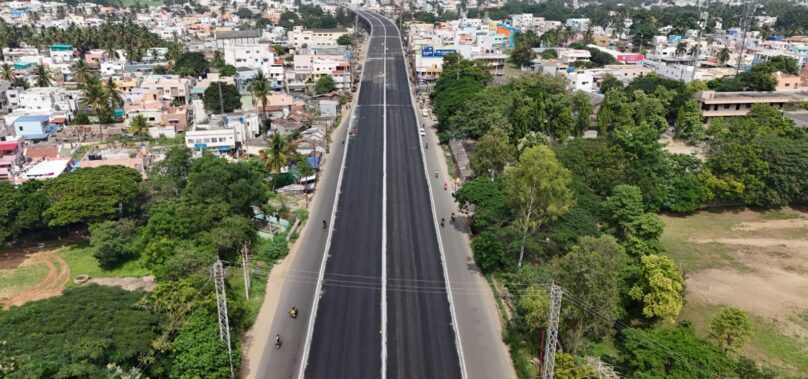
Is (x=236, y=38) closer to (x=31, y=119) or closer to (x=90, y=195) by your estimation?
(x=31, y=119)

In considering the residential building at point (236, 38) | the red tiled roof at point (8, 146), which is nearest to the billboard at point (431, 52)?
the residential building at point (236, 38)

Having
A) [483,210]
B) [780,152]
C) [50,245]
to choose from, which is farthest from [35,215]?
[780,152]

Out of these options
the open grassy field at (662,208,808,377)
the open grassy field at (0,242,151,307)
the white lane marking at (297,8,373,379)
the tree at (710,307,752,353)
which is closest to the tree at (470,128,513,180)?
the white lane marking at (297,8,373,379)

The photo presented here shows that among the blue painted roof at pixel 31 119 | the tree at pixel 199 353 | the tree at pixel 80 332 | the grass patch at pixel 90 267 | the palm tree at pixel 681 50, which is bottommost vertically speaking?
the grass patch at pixel 90 267

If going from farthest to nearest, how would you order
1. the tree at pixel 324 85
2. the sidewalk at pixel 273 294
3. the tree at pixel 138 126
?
the tree at pixel 324 85 < the tree at pixel 138 126 < the sidewalk at pixel 273 294

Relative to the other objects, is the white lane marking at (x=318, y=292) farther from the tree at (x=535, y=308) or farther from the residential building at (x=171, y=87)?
the residential building at (x=171, y=87)

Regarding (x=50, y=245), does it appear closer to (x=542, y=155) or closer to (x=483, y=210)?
(x=483, y=210)

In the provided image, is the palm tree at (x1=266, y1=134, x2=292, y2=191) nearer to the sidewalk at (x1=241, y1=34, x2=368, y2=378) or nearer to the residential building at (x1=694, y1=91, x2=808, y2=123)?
the sidewalk at (x1=241, y1=34, x2=368, y2=378)
